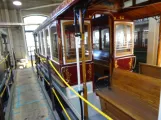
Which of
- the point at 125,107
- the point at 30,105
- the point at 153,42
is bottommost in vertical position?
the point at 30,105

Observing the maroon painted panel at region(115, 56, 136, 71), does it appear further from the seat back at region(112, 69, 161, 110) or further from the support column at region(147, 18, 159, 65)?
the seat back at region(112, 69, 161, 110)

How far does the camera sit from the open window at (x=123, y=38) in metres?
3.79

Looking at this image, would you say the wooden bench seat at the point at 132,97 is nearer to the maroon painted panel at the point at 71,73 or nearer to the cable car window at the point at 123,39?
the maroon painted panel at the point at 71,73

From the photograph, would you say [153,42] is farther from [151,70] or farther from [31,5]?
[31,5]

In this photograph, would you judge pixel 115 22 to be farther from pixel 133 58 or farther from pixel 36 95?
pixel 36 95

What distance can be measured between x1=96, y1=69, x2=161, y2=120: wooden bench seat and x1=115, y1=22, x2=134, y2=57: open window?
1611 mm

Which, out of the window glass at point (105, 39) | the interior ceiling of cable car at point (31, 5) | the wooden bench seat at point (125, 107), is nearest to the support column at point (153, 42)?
the window glass at point (105, 39)

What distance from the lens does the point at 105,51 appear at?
4562 mm

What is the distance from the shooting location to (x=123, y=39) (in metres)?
3.96

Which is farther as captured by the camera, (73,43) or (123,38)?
(123,38)

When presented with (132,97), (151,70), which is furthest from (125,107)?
(151,70)

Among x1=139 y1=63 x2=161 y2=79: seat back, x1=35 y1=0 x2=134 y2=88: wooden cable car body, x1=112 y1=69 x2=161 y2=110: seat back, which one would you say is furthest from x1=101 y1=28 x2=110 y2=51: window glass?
x1=112 y1=69 x2=161 y2=110: seat back

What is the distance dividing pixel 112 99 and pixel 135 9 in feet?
8.34

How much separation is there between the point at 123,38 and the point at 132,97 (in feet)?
7.77
